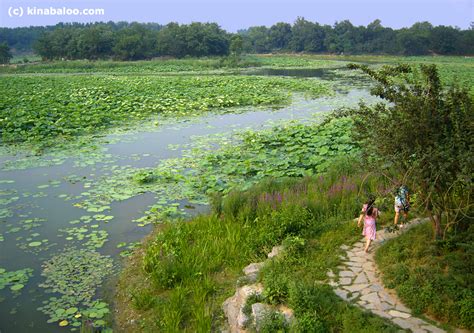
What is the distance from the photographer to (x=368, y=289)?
16.4 ft

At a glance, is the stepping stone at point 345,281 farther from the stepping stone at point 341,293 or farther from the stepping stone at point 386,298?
the stepping stone at point 386,298

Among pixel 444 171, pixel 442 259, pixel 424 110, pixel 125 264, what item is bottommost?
pixel 125 264

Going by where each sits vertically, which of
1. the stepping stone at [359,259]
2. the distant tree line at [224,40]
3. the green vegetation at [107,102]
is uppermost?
the distant tree line at [224,40]

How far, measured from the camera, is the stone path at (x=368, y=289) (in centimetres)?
441

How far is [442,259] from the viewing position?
201 inches

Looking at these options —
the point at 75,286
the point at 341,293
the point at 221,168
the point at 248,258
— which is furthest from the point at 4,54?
the point at 341,293

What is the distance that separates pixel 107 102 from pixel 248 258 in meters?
17.3

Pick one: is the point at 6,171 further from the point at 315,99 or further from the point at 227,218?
the point at 315,99

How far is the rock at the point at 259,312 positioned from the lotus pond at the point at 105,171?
6.50 ft

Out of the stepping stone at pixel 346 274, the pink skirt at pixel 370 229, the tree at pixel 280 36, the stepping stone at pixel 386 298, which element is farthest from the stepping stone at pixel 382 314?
the tree at pixel 280 36

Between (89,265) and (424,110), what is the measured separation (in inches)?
214

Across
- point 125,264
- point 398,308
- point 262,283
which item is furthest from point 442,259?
point 125,264

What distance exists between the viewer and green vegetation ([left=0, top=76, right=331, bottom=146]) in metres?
15.8

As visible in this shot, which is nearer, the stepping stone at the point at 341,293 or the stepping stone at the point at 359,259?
the stepping stone at the point at 341,293
